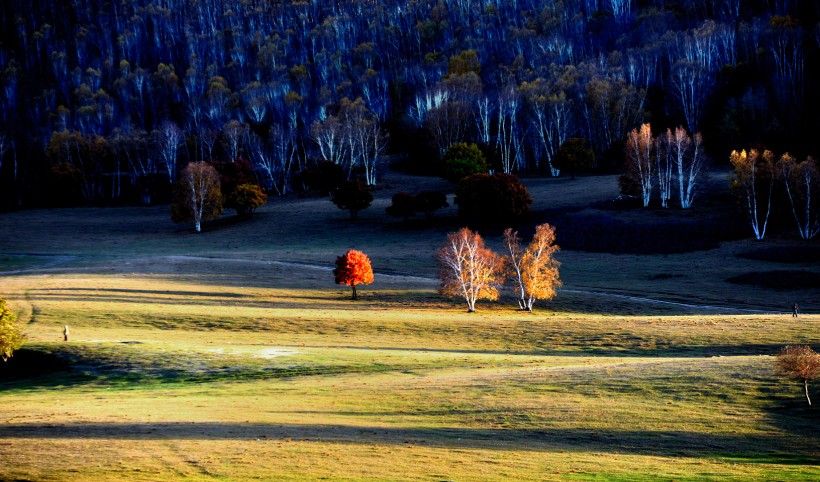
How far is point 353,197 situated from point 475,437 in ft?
289

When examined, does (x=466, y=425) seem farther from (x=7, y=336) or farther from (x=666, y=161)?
(x=666, y=161)

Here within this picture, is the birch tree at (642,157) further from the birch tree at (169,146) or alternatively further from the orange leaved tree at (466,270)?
the birch tree at (169,146)

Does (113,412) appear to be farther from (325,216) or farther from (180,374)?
(325,216)

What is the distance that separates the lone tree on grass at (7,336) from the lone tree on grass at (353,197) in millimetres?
73807

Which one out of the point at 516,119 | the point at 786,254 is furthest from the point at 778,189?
the point at 516,119

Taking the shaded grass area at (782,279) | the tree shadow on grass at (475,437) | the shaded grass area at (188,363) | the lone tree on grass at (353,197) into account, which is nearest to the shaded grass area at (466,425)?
the tree shadow on grass at (475,437)

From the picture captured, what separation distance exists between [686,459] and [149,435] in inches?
632

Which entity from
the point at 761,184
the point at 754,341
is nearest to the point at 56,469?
the point at 754,341

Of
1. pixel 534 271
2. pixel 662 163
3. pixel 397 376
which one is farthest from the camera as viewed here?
pixel 662 163

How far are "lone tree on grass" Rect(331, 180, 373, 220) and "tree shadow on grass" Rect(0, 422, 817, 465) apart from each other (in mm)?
86190

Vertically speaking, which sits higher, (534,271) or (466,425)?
(534,271)

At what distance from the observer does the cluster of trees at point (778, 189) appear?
271ft

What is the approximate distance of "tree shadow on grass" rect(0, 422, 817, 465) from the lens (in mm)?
23516

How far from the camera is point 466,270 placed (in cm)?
6109
